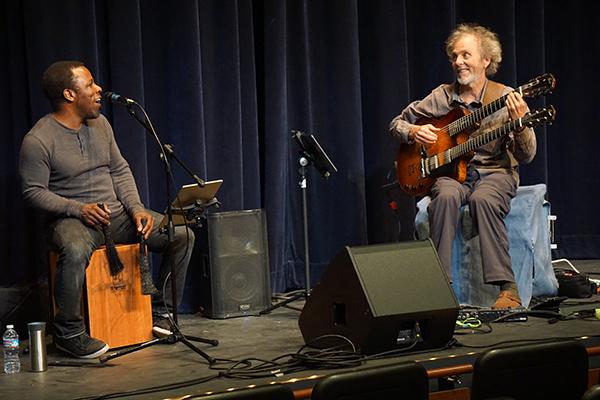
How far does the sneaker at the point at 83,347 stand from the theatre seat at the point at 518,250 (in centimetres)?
183

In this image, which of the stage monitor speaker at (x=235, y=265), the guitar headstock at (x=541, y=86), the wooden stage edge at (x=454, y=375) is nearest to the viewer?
the wooden stage edge at (x=454, y=375)

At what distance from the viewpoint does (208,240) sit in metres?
5.13

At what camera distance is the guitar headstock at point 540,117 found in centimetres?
466

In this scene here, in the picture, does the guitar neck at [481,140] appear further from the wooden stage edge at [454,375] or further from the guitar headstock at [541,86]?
the wooden stage edge at [454,375]

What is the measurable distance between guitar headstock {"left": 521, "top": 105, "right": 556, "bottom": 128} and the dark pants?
16.0 inches

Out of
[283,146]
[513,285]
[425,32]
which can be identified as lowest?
[513,285]

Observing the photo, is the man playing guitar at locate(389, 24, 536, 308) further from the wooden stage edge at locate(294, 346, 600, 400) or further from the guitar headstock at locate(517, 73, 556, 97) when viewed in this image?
the wooden stage edge at locate(294, 346, 600, 400)

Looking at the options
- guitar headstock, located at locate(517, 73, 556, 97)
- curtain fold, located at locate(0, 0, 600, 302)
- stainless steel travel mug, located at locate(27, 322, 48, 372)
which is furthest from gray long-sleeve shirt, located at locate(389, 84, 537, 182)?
stainless steel travel mug, located at locate(27, 322, 48, 372)

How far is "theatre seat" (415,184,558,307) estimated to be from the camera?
5090mm

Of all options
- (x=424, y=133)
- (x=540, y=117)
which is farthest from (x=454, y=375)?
(x=424, y=133)

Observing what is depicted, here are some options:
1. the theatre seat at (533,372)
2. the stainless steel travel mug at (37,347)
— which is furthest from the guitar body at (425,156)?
the theatre seat at (533,372)

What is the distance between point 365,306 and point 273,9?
2.56 metres

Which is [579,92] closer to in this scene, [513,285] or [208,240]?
[513,285]

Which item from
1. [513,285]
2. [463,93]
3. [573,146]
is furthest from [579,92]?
[513,285]
